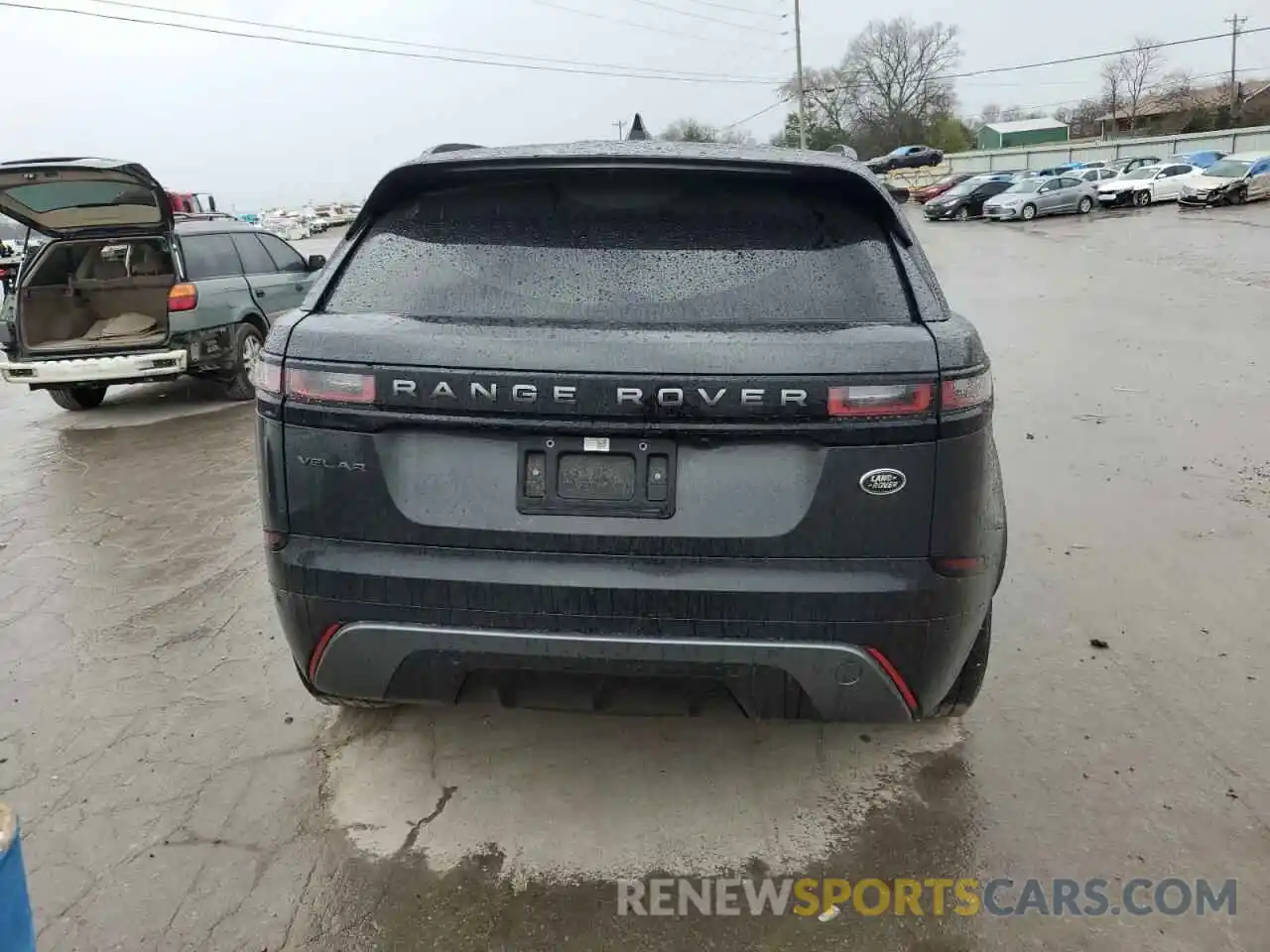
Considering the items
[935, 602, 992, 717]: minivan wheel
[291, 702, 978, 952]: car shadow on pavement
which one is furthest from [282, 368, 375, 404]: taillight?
[935, 602, 992, 717]: minivan wheel

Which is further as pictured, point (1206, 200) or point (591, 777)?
point (1206, 200)

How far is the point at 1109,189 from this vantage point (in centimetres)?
3528

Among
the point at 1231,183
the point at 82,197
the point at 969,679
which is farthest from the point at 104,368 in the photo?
the point at 1231,183

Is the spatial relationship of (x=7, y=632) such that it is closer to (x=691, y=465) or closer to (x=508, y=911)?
(x=508, y=911)

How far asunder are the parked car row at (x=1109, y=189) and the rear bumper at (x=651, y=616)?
114 feet

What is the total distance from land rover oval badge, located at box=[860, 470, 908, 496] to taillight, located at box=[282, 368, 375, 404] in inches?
46.8

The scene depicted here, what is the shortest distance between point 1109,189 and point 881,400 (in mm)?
39004

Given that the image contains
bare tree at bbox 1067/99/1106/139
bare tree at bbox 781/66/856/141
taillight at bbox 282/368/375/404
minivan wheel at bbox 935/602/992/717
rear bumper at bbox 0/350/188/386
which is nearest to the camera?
taillight at bbox 282/368/375/404

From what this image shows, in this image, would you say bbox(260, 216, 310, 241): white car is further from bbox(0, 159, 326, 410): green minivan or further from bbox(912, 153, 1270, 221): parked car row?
bbox(0, 159, 326, 410): green minivan

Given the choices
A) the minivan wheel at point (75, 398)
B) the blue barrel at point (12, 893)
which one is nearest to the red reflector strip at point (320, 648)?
the blue barrel at point (12, 893)

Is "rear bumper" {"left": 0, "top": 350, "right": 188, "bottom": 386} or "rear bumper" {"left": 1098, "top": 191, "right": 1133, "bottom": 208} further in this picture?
"rear bumper" {"left": 1098, "top": 191, "right": 1133, "bottom": 208}

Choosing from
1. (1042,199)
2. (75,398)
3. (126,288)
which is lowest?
(75,398)

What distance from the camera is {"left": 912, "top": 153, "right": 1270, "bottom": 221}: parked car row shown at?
31.6 metres

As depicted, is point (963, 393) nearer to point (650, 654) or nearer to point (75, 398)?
point (650, 654)
